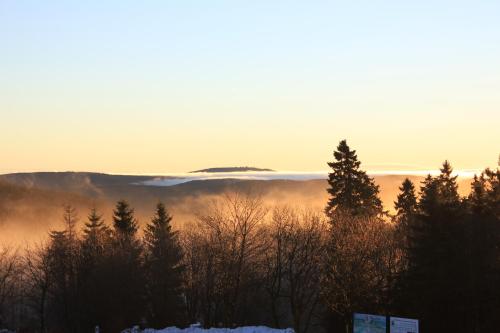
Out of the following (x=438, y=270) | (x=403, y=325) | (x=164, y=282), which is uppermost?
(x=438, y=270)

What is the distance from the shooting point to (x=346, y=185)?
5834cm

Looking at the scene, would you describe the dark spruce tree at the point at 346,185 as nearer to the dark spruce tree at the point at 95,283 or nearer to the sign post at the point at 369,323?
the dark spruce tree at the point at 95,283

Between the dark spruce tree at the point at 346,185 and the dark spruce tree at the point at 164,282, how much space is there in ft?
49.5

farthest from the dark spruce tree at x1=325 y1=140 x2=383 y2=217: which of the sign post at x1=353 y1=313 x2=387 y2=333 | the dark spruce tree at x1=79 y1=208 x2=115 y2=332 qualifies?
the sign post at x1=353 y1=313 x2=387 y2=333

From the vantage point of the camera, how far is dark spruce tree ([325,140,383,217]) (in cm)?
5809

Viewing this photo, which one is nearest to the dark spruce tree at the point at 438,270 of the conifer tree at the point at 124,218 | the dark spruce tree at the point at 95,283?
the dark spruce tree at the point at 95,283

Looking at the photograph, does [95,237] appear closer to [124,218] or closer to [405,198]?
[124,218]

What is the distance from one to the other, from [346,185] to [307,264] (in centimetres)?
785

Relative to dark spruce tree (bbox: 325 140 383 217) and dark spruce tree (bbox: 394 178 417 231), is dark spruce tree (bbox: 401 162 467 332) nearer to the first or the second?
dark spruce tree (bbox: 325 140 383 217)

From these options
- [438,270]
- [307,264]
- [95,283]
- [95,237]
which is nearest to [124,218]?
[95,237]

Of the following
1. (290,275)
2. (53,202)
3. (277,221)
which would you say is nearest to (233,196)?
(277,221)

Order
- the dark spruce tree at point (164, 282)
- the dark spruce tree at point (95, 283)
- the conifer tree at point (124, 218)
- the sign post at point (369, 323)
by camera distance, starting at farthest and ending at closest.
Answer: the conifer tree at point (124, 218)
the dark spruce tree at point (164, 282)
the dark spruce tree at point (95, 283)
the sign post at point (369, 323)

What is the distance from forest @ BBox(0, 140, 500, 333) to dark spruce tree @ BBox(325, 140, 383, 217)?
94 mm

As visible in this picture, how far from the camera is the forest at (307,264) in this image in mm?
38531
